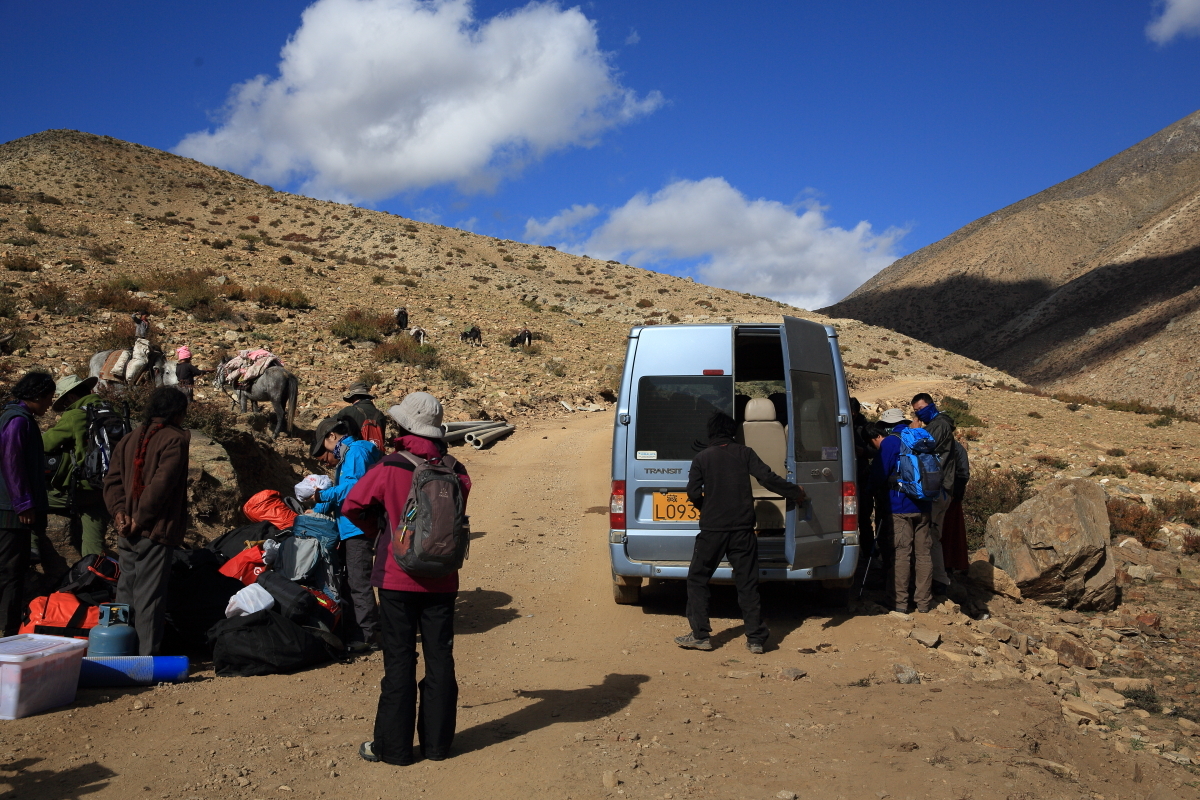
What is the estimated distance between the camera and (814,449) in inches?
262

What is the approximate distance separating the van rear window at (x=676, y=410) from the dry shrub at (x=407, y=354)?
53.0ft

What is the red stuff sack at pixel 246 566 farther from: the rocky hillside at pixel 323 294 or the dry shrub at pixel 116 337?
the dry shrub at pixel 116 337

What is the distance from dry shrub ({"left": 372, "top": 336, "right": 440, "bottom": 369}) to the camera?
22156mm

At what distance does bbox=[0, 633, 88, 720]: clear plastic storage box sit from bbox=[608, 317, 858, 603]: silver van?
12.8ft

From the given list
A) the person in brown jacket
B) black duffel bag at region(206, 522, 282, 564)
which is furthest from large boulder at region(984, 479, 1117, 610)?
the person in brown jacket

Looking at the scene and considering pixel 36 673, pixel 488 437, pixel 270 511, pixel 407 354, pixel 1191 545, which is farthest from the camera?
pixel 407 354

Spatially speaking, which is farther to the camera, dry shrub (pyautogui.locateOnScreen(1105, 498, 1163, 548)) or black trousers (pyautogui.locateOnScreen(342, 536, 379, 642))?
dry shrub (pyautogui.locateOnScreen(1105, 498, 1163, 548))

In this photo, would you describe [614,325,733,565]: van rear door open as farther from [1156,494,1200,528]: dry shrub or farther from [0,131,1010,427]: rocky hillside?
[1156,494,1200,528]: dry shrub

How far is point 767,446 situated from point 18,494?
5.61 meters

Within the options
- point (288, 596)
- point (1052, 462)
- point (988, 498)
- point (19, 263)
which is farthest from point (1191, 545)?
point (19, 263)

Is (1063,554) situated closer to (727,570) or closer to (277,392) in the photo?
(727,570)

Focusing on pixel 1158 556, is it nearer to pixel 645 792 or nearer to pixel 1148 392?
pixel 645 792

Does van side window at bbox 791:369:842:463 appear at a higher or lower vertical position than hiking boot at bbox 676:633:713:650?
higher

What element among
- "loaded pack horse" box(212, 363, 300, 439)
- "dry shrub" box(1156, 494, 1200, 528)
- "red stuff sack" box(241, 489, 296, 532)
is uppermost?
"loaded pack horse" box(212, 363, 300, 439)
